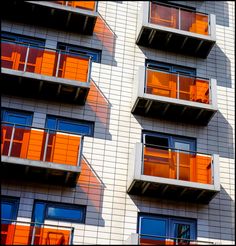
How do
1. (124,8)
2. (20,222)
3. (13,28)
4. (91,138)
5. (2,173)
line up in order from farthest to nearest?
(124,8), (13,28), (91,138), (2,173), (20,222)

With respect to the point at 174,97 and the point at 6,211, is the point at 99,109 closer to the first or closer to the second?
the point at 174,97

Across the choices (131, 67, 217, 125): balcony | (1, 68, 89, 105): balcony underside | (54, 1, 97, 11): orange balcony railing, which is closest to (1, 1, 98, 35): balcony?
(54, 1, 97, 11): orange balcony railing

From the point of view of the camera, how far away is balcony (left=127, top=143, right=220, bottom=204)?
51.8 ft

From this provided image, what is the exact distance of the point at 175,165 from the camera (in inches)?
636

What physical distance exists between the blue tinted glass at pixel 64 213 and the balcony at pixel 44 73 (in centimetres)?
349

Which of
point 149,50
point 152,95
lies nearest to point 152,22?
point 149,50

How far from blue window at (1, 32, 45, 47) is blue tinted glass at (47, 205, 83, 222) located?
18.3 feet

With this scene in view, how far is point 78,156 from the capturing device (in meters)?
15.4

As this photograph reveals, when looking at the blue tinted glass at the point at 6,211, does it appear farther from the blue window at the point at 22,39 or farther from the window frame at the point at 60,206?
the blue window at the point at 22,39

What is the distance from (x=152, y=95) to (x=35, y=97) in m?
3.67

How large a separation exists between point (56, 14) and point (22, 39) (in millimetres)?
1400

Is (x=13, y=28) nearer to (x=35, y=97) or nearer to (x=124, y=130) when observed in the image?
(x=35, y=97)

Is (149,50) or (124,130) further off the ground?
(149,50)

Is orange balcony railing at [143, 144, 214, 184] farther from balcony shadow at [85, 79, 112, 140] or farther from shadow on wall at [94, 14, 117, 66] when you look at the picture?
shadow on wall at [94, 14, 117, 66]
